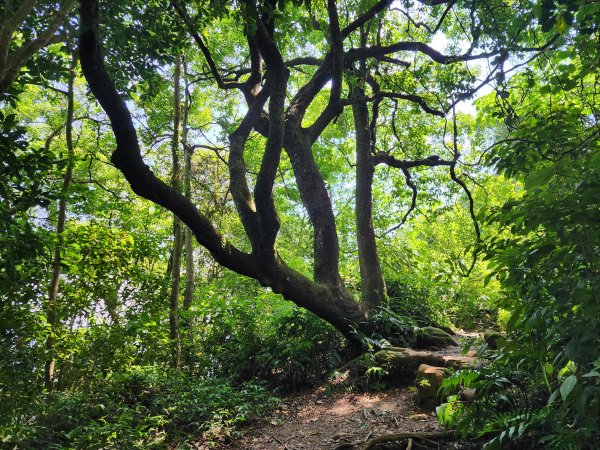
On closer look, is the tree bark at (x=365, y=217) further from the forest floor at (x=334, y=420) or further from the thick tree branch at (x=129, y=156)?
the thick tree branch at (x=129, y=156)

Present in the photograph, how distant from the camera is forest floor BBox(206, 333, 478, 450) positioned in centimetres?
445

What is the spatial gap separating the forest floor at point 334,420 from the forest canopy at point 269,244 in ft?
1.14

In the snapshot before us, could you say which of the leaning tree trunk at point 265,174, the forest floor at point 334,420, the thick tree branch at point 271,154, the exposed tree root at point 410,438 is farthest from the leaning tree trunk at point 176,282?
the exposed tree root at point 410,438

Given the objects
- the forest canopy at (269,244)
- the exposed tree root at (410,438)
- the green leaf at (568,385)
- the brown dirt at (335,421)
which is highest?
the forest canopy at (269,244)

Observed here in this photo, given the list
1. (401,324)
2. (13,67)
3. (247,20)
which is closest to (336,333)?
(401,324)

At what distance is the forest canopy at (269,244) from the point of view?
230cm

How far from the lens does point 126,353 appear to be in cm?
582

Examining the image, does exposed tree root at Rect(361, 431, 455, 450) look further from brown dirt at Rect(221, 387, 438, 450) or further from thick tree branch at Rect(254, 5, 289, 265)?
thick tree branch at Rect(254, 5, 289, 265)

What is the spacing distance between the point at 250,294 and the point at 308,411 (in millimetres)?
4861

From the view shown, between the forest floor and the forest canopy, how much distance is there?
346 mm

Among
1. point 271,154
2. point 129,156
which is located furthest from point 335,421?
point 129,156

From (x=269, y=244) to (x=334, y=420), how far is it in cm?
265

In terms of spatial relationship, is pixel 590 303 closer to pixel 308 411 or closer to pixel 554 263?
pixel 554 263

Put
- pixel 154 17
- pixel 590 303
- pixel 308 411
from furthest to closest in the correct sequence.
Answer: pixel 308 411 < pixel 154 17 < pixel 590 303
